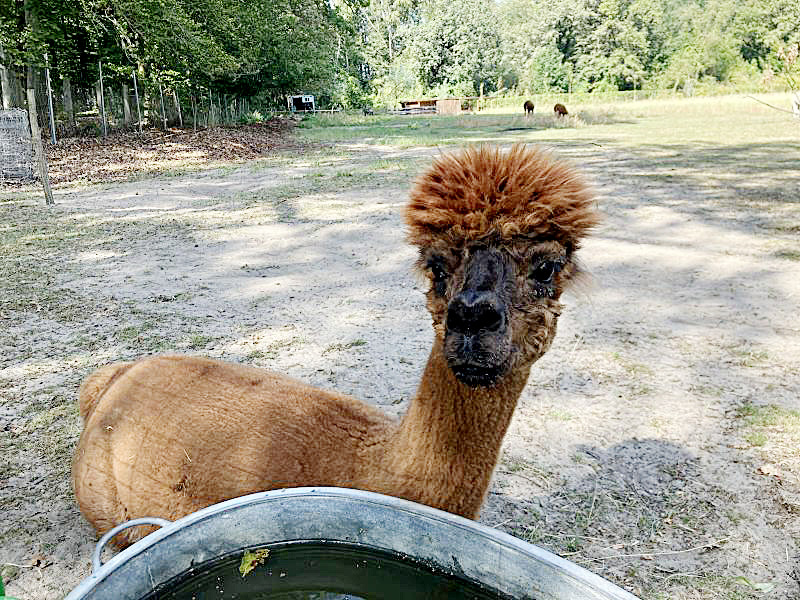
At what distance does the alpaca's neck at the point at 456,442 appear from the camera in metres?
1.85

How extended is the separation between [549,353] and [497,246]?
128 inches

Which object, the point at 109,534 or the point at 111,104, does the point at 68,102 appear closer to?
the point at 111,104

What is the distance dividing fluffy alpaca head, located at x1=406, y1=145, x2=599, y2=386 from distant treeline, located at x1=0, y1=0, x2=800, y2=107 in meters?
19.8

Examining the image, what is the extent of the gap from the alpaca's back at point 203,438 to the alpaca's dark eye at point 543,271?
80cm

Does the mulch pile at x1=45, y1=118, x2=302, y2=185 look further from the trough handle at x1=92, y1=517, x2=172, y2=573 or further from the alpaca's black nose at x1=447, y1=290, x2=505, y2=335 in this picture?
the alpaca's black nose at x1=447, y1=290, x2=505, y2=335

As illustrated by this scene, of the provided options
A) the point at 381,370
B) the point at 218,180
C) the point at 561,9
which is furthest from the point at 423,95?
the point at 381,370

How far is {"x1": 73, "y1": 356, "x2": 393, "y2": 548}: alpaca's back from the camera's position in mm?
2125

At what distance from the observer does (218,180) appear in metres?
14.8

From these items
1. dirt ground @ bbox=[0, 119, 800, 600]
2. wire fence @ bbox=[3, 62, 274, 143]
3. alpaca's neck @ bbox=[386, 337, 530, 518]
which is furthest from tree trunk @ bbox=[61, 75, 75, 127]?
alpaca's neck @ bbox=[386, 337, 530, 518]

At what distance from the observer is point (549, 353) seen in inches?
193

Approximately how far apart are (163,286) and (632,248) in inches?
233

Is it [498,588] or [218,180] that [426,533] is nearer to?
[498,588]

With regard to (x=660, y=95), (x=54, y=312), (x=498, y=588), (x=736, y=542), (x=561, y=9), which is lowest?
(x=736, y=542)

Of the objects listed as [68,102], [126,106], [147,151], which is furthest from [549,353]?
[126,106]
